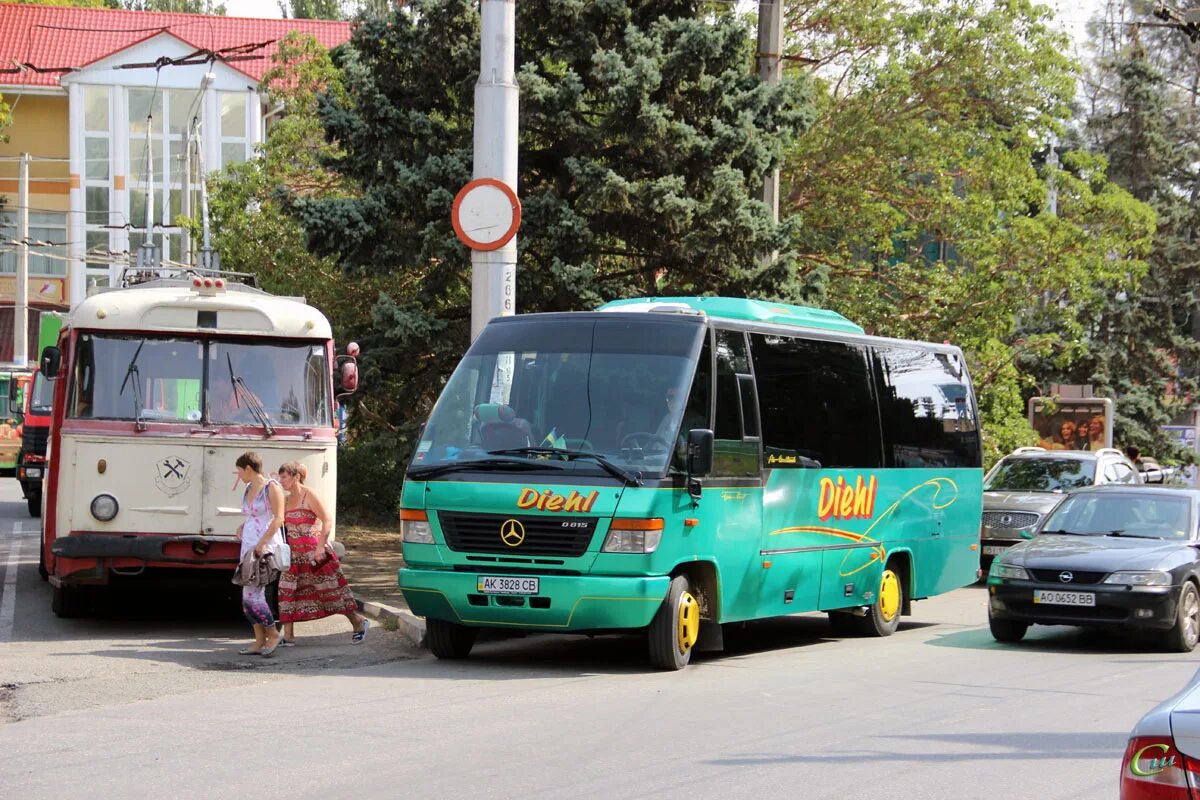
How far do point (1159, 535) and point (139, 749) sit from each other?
10361 mm

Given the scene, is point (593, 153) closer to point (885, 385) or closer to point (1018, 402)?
point (885, 385)

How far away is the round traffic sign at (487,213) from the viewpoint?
14453 mm

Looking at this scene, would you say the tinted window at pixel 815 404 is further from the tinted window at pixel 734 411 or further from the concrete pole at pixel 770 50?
the concrete pole at pixel 770 50

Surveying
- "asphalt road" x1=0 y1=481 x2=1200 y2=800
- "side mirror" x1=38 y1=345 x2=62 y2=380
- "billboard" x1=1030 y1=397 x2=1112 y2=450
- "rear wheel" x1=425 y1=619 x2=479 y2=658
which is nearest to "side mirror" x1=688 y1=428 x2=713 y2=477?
"asphalt road" x1=0 y1=481 x2=1200 y2=800

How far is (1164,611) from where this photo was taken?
14156mm

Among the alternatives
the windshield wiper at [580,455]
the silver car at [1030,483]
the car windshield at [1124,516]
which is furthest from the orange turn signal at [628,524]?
the silver car at [1030,483]

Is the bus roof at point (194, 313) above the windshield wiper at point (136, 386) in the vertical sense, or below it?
above

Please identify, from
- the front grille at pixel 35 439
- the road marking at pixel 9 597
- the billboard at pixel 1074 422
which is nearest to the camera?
the road marking at pixel 9 597

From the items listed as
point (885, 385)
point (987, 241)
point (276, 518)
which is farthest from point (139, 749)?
point (987, 241)

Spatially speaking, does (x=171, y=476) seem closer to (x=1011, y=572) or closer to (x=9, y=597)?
(x=9, y=597)

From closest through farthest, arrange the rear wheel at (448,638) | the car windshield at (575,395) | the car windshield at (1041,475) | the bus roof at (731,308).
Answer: the car windshield at (575,395) → the rear wheel at (448,638) → the bus roof at (731,308) → the car windshield at (1041,475)

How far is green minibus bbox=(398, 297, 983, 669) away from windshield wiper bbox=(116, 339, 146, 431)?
10.4 ft

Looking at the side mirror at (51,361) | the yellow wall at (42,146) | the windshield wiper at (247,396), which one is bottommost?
the windshield wiper at (247,396)

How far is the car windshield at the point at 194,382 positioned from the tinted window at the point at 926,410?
559cm
